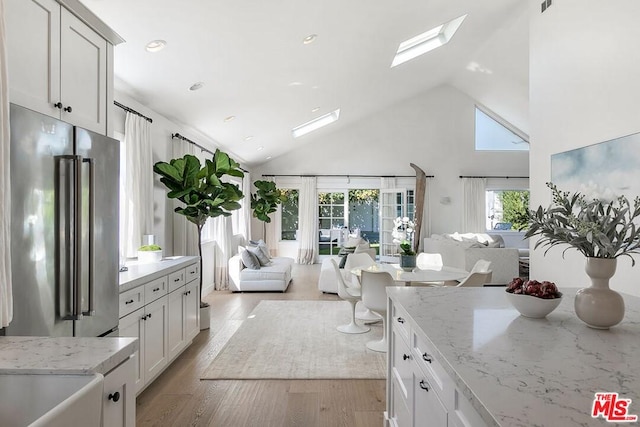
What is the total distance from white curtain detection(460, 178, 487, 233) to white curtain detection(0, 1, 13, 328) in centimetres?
944

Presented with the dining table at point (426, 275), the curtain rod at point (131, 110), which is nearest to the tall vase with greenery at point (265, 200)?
the curtain rod at point (131, 110)

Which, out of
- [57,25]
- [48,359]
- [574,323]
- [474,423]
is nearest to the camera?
[474,423]

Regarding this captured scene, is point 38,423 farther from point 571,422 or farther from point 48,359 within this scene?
point 571,422

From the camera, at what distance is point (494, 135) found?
9.80m

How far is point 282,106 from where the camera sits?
5641 millimetres

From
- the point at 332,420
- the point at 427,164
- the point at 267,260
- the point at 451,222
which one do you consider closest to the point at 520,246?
the point at 451,222

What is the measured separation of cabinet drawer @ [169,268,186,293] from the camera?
323 centimetres

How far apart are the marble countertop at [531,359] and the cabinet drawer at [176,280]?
2247mm

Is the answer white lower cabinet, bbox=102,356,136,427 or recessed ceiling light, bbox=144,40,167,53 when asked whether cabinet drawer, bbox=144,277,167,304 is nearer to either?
white lower cabinet, bbox=102,356,136,427

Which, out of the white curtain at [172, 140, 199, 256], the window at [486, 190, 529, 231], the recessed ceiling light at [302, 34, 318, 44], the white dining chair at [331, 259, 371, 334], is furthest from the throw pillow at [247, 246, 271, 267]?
the window at [486, 190, 529, 231]

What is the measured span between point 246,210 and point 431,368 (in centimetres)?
763

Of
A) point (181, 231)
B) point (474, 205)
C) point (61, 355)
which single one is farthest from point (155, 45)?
point (474, 205)

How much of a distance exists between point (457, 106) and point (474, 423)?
9.79m

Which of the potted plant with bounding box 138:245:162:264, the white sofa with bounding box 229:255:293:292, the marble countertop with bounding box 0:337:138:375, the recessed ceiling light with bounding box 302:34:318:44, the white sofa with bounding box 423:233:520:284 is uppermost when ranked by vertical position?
the recessed ceiling light with bounding box 302:34:318:44
